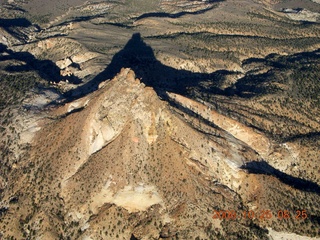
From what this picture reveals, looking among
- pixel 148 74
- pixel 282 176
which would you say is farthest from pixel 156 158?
pixel 148 74

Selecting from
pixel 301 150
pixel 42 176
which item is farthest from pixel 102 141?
pixel 301 150

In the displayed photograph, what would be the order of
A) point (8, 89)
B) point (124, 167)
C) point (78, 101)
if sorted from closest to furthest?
point (124, 167), point (78, 101), point (8, 89)

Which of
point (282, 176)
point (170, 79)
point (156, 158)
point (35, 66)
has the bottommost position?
point (35, 66)

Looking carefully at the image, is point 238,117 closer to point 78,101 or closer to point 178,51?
point 78,101

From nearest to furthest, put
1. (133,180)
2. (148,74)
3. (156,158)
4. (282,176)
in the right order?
(133,180)
(156,158)
(282,176)
(148,74)

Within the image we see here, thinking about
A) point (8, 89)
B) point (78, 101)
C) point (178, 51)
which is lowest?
point (178, 51)

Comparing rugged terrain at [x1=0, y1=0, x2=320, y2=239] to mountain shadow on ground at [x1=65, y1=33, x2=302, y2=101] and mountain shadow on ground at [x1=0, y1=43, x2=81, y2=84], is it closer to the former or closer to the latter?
mountain shadow on ground at [x1=65, y1=33, x2=302, y2=101]

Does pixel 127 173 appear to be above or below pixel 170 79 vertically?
above

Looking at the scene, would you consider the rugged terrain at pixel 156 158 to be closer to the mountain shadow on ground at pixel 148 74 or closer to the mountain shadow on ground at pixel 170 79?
the mountain shadow on ground at pixel 170 79

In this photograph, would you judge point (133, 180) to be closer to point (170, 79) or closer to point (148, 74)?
point (148, 74)

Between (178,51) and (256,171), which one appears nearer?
(256,171)

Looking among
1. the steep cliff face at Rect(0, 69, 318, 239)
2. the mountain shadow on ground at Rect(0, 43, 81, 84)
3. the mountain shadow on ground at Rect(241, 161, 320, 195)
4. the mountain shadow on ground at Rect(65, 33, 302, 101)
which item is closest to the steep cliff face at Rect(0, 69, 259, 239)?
the steep cliff face at Rect(0, 69, 318, 239)
